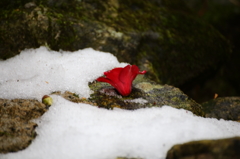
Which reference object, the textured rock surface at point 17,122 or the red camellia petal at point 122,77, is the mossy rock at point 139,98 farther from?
the textured rock surface at point 17,122

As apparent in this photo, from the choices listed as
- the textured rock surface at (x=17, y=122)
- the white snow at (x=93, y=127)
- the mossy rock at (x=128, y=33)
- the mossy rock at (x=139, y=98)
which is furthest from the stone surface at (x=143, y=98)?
Result: the mossy rock at (x=128, y=33)

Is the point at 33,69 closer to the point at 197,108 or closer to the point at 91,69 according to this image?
the point at 91,69

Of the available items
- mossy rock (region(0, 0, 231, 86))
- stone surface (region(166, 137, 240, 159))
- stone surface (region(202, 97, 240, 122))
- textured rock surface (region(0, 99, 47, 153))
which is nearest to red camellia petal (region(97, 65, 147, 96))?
textured rock surface (region(0, 99, 47, 153))

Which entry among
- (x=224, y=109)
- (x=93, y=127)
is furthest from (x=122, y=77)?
(x=224, y=109)

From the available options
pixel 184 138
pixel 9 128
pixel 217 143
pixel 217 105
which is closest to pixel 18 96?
pixel 9 128

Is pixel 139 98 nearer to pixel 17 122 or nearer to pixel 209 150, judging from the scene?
pixel 209 150

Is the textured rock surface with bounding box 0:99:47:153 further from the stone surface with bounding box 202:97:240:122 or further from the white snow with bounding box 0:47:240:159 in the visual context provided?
the stone surface with bounding box 202:97:240:122
